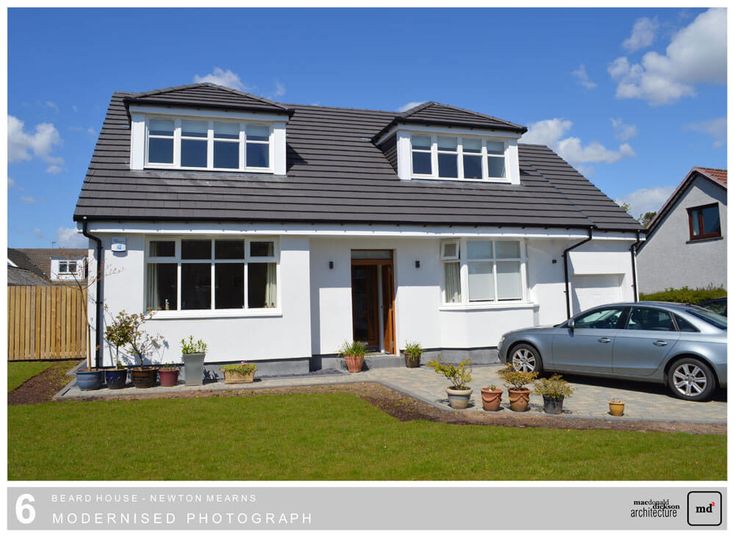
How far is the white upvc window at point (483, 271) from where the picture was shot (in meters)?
14.8

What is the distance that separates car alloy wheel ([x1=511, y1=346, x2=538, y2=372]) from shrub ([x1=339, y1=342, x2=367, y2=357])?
139 inches

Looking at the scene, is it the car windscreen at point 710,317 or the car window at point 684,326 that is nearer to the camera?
the car windscreen at point 710,317

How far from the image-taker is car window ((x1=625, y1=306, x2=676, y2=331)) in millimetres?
9861

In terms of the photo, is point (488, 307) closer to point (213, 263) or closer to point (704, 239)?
point (213, 263)

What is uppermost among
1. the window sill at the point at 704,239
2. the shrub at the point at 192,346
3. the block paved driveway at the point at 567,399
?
the window sill at the point at 704,239

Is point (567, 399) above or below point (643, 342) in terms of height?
below

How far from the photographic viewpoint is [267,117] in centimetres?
1427

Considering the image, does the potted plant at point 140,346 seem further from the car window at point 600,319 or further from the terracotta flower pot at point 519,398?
the car window at point 600,319

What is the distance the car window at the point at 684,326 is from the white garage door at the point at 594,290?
6579 millimetres

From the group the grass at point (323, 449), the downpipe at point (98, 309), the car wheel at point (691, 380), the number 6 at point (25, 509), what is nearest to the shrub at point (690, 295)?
the car wheel at point (691, 380)

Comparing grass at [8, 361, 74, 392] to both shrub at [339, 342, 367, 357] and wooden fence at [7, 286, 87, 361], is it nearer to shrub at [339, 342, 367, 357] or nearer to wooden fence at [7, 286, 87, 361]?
wooden fence at [7, 286, 87, 361]

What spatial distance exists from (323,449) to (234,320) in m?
6.69

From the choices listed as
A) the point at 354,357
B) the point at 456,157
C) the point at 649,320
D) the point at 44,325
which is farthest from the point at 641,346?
the point at 44,325

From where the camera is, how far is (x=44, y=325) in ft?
55.3
